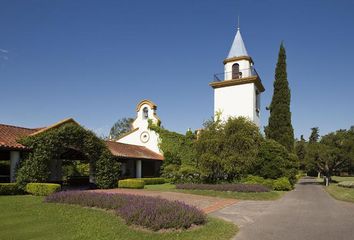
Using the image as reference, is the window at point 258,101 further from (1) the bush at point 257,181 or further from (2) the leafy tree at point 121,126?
(2) the leafy tree at point 121,126

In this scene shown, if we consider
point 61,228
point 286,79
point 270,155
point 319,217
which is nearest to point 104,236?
point 61,228

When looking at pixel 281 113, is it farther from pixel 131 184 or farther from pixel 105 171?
pixel 105 171

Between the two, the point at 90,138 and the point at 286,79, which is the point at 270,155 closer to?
the point at 286,79

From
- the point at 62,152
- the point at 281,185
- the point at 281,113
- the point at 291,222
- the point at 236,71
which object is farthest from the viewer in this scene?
the point at 236,71

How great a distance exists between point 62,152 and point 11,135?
126 inches

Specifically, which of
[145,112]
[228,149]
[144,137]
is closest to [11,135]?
[228,149]

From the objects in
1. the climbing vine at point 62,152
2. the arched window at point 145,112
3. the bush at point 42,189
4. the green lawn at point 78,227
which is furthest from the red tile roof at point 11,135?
the arched window at point 145,112

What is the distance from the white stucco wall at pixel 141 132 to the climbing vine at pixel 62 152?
12868 millimetres

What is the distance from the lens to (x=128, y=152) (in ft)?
99.0

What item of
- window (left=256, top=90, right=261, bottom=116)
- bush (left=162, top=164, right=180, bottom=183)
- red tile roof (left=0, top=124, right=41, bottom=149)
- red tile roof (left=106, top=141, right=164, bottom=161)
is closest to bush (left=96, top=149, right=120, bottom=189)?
red tile roof (left=106, top=141, right=164, bottom=161)

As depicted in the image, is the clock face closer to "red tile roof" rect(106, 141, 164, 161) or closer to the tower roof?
"red tile roof" rect(106, 141, 164, 161)

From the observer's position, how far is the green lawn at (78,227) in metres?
8.24

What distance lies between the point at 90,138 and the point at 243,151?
1136cm

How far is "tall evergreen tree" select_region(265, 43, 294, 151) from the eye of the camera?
109 feet
